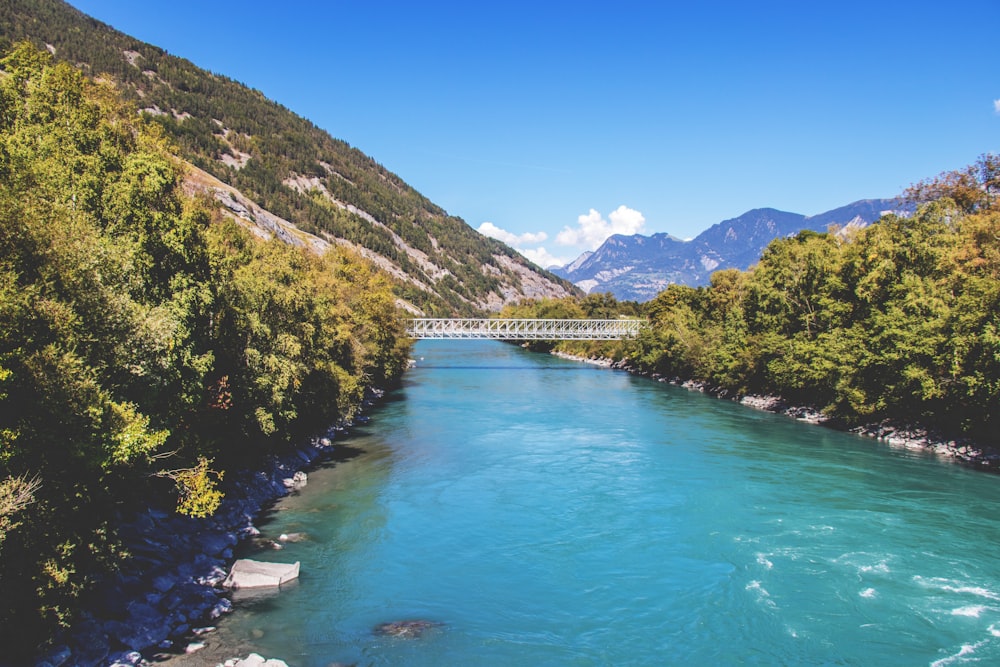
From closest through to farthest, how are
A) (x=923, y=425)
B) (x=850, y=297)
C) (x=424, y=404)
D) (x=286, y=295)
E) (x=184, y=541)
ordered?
1. (x=184, y=541)
2. (x=286, y=295)
3. (x=923, y=425)
4. (x=850, y=297)
5. (x=424, y=404)

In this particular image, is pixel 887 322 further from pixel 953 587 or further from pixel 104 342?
pixel 104 342

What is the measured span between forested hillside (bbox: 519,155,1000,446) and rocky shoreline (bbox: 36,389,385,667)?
114 feet

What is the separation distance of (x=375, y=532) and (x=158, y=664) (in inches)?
361

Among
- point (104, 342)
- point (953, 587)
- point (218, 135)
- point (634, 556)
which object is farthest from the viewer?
point (218, 135)

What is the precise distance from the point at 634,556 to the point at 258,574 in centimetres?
1127

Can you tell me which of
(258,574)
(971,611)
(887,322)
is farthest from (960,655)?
(887,322)

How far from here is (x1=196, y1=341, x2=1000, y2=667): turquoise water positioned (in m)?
14.3

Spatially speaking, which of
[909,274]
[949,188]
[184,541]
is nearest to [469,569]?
[184,541]

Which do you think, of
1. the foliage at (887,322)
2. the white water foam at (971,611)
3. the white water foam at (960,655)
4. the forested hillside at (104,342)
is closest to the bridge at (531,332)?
the foliage at (887,322)

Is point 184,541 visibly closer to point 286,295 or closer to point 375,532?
point 375,532

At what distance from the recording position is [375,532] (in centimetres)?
2128

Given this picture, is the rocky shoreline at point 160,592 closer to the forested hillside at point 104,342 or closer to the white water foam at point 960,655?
the forested hillside at point 104,342

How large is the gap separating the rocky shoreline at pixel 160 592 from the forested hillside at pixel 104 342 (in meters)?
0.82

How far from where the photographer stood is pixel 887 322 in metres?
37.9
